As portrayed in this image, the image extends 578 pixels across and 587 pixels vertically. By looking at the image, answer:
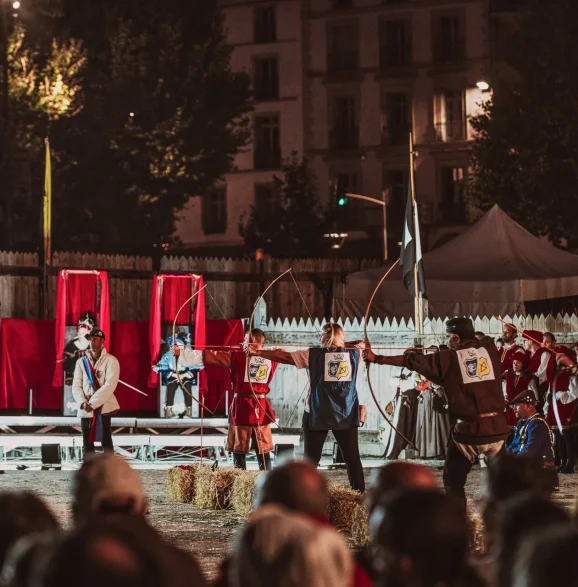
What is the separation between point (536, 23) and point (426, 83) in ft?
73.9

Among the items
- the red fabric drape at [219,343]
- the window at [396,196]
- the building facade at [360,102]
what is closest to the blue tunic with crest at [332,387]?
the red fabric drape at [219,343]

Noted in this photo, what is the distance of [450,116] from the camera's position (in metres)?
53.5

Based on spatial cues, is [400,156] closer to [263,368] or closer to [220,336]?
[220,336]

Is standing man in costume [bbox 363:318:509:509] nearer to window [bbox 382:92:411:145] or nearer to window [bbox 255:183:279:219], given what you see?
window [bbox 382:92:411:145]

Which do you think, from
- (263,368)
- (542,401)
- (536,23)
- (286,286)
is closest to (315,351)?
(263,368)

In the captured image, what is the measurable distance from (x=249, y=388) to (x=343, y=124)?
41.3 metres

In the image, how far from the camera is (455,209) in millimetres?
52906

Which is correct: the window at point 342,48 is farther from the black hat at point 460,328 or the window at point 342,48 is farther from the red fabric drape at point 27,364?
the black hat at point 460,328

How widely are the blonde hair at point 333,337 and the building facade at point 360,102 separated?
39.7 m

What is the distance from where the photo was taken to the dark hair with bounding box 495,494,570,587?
367 cm

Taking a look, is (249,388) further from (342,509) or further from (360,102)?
(360,102)

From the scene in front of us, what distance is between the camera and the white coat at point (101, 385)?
15.5 m

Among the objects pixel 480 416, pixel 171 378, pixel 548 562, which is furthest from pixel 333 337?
pixel 548 562

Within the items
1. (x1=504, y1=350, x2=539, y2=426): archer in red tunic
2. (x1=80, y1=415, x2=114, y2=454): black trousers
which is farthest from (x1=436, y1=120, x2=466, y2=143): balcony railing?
(x1=80, y1=415, x2=114, y2=454): black trousers
